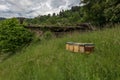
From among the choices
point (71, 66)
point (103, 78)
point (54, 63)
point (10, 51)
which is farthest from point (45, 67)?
point (10, 51)

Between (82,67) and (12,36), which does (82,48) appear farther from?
(12,36)

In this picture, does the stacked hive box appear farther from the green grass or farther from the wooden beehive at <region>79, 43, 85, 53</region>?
the green grass

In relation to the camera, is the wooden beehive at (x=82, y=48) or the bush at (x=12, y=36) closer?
the wooden beehive at (x=82, y=48)

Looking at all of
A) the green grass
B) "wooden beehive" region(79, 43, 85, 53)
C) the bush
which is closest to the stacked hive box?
"wooden beehive" region(79, 43, 85, 53)

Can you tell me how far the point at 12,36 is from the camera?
1795 centimetres

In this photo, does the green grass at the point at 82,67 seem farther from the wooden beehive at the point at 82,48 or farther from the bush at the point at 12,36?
the bush at the point at 12,36

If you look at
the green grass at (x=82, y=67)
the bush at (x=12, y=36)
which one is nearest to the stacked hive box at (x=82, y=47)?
the green grass at (x=82, y=67)

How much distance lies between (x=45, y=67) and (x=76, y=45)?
182cm

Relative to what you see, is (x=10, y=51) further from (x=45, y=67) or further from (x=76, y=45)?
(x=45, y=67)

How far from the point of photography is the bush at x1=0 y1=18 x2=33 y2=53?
1784 centimetres

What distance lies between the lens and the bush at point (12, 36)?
58.5ft

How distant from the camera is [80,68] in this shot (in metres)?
5.25

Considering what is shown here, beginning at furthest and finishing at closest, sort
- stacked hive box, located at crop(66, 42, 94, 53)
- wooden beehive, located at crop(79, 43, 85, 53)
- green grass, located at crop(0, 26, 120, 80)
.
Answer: wooden beehive, located at crop(79, 43, 85, 53) < stacked hive box, located at crop(66, 42, 94, 53) < green grass, located at crop(0, 26, 120, 80)

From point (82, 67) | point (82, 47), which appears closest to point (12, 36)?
point (82, 47)
